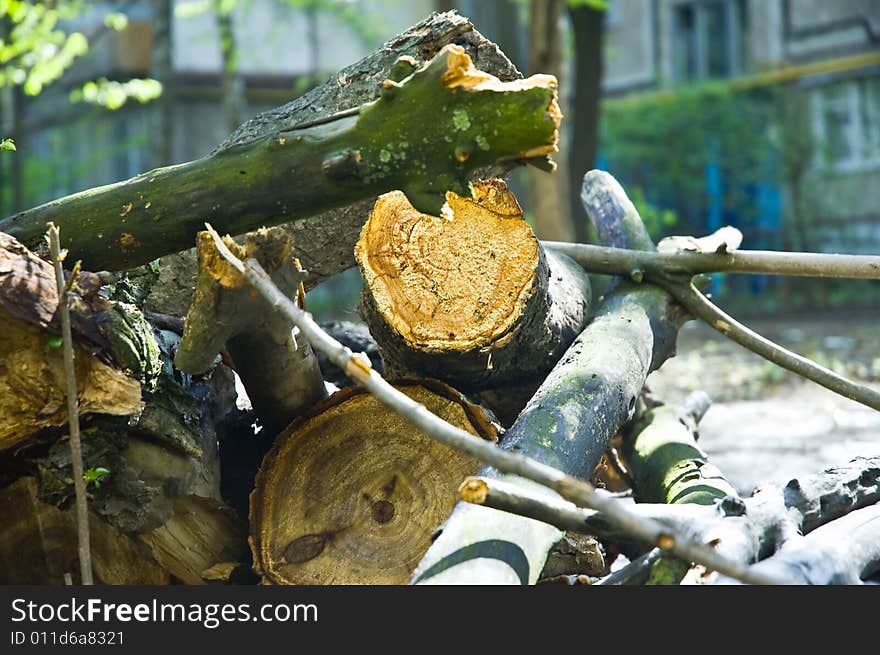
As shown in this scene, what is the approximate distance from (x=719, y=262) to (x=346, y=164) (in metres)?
1.85

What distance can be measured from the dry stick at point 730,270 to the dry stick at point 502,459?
1539 mm

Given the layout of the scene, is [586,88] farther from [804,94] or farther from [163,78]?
[804,94]

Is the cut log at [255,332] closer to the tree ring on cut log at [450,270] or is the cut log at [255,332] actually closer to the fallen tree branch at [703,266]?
the tree ring on cut log at [450,270]

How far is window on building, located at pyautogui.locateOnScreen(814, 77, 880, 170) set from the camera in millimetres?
18719

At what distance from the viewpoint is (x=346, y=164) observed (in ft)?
8.76

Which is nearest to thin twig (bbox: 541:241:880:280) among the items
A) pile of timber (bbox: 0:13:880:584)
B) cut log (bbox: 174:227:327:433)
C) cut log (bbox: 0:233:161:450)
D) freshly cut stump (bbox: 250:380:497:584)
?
pile of timber (bbox: 0:13:880:584)

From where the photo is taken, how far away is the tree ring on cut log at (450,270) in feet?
10.6

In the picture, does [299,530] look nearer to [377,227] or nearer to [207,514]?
[207,514]

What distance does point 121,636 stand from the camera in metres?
2.45

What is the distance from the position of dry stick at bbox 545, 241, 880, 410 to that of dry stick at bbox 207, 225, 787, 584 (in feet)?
5.05

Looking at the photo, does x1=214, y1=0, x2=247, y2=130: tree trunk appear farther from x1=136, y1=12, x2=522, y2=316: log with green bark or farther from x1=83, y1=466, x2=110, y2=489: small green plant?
x1=83, y1=466, x2=110, y2=489: small green plant

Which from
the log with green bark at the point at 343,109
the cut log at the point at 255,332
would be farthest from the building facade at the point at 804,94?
the cut log at the point at 255,332

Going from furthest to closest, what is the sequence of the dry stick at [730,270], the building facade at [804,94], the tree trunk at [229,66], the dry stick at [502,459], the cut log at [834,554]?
the building facade at [804,94], the tree trunk at [229,66], the dry stick at [730,270], the cut log at [834,554], the dry stick at [502,459]

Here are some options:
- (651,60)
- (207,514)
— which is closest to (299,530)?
(207,514)
